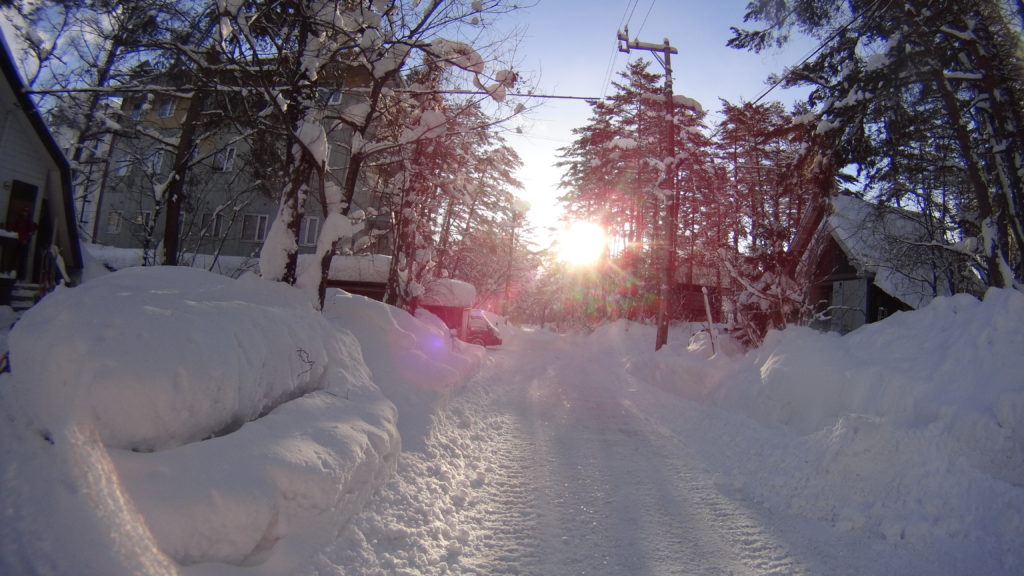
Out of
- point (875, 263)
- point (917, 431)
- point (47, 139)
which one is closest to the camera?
point (917, 431)

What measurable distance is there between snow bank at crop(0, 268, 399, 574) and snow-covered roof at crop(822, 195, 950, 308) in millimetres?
15086

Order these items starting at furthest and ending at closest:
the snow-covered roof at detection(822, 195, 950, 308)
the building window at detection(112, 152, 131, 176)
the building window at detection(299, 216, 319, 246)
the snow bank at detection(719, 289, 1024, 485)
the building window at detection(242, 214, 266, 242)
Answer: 1. the building window at detection(242, 214, 266, 242)
2. the building window at detection(299, 216, 319, 246)
3. the snow-covered roof at detection(822, 195, 950, 308)
4. the building window at detection(112, 152, 131, 176)
5. the snow bank at detection(719, 289, 1024, 485)

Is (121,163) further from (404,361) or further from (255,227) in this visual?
(404,361)

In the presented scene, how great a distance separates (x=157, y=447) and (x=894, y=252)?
1886cm

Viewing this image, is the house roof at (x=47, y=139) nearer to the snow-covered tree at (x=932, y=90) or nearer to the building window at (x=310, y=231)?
the building window at (x=310, y=231)

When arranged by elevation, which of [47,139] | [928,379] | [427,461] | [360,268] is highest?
[47,139]

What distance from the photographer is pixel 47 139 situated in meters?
11.1

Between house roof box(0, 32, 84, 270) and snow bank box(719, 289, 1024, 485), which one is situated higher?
house roof box(0, 32, 84, 270)

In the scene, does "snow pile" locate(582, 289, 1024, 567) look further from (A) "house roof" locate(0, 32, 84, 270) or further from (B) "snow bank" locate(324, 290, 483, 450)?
(A) "house roof" locate(0, 32, 84, 270)

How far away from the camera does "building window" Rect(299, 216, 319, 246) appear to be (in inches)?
860

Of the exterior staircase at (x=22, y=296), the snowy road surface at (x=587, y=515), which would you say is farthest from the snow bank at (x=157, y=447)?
the exterior staircase at (x=22, y=296)

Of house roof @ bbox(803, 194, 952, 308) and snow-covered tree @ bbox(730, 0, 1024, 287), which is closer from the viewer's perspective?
snow-covered tree @ bbox(730, 0, 1024, 287)

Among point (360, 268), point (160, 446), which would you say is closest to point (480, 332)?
point (360, 268)

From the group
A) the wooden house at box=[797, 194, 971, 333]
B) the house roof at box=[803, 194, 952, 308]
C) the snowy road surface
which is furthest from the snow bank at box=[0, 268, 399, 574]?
the house roof at box=[803, 194, 952, 308]
